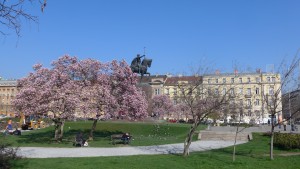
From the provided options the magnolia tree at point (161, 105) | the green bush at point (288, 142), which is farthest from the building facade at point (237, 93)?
the magnolia tree at point (161, 105)

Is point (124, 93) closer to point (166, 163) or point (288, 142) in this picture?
point (288, 142)

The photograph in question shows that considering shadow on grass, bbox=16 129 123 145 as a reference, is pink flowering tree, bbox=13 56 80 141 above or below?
above

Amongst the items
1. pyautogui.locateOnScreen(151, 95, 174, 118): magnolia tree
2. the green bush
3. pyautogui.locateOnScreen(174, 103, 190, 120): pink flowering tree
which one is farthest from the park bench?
pyautogui.locateOnScreen(151, 95, 174, 118): magnolia tree

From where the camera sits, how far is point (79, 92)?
93.6 ft

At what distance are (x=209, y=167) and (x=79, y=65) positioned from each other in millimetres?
18550

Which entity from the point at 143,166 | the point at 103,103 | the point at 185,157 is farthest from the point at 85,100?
the point at 143,166

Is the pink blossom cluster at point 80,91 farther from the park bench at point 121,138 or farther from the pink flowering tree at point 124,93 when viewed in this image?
the park bench at point 121,138

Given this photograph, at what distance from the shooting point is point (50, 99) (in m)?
26.7

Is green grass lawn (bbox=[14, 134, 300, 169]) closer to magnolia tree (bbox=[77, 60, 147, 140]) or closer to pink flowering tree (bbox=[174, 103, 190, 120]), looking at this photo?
magnolia tree (bbox=[77, 60, 147, 140])

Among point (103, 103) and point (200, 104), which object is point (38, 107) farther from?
point (200, 104)

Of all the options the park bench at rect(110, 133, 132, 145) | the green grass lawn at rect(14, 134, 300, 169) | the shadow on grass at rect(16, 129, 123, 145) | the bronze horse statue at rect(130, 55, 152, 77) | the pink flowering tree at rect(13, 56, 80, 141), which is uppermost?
the bronze horse statue at rect(130, 55, 152, 77)

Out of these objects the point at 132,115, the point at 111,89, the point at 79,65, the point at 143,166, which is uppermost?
the point at 79,65

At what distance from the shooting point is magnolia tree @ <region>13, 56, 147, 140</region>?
2686 cm

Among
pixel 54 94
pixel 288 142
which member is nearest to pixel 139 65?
pixel 54 94
